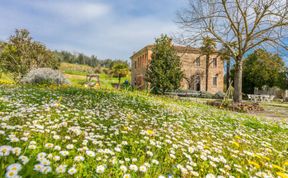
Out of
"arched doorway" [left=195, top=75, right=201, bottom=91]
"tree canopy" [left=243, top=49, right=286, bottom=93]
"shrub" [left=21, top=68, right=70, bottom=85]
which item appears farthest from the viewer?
"tree canopy" [left=243, top=49, right=286, bottom=93]

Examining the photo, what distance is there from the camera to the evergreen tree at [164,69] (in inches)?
832

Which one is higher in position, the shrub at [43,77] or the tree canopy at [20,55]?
the tree canopy at [20,55]

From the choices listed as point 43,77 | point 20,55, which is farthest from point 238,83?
point 20,55

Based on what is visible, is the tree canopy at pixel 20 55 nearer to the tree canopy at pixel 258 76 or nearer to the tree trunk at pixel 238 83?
the tree trunk at pixel 238 83

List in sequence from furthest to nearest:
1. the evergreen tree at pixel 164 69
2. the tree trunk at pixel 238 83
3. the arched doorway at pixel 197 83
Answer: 1. the arched doorway at pixel 197 83
2. the evergreen tree at pixel 164 69
3. the tree trunk at pixel 238 83

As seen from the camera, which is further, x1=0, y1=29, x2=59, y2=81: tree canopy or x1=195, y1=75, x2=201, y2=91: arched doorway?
x1=195, y1=75, x2=201, y2=91: arched doorway

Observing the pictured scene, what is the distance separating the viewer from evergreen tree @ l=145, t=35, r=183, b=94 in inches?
832

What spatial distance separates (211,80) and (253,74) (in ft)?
28.3

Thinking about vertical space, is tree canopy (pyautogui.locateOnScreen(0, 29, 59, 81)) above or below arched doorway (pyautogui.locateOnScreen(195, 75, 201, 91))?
above

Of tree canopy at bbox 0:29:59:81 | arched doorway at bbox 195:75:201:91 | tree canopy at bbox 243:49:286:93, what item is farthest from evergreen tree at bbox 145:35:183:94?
tree canopy at bbox 243:49:286:93

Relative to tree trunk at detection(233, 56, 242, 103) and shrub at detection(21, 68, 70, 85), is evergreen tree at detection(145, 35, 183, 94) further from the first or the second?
shrub at detection(21, 68, 70, 85)

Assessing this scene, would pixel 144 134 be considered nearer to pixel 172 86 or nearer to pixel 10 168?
pixel 10 168

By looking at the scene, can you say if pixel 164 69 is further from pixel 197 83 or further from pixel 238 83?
pixel 197 83

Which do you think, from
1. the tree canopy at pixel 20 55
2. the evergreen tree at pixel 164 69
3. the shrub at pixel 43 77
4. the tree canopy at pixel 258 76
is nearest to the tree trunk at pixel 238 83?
the evergreen tree at pixel 164 69
